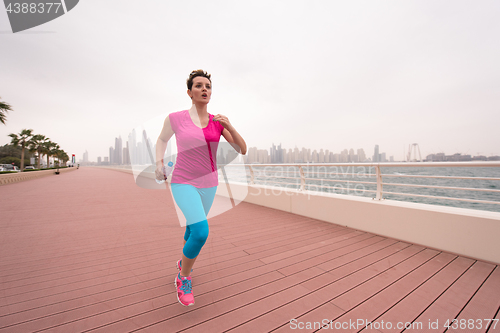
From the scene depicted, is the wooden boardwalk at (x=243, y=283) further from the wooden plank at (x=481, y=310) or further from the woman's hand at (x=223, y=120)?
the woman's hand at (x=223, y=120)

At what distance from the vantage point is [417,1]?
22.5 feet

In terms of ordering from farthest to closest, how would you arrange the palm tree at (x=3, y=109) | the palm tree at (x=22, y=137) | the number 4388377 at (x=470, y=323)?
the palm tree at (x=22, y=137), the palm tree at (x=3, y=109), the number 4388377 at (x=470, y=323)

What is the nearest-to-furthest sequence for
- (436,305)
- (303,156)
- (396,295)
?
(436,305)
(396,295)
(303,156)

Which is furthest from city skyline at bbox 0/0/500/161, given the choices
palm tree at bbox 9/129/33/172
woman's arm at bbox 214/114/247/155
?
palm tree at bbox 9/129/33/172

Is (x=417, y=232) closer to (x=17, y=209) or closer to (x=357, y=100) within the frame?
(x=17, y=209)

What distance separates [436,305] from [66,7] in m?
10.8

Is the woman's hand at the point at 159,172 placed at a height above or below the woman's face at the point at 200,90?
below

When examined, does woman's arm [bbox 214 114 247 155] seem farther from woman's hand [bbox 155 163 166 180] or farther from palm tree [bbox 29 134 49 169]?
palm tree [bbox 29 134 49 169]

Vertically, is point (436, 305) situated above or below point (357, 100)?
below

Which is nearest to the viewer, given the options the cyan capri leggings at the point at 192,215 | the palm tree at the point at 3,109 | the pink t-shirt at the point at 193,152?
the cyan capri leggings at the point at 192,215

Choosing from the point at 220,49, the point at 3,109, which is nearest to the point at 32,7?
the point at 220,49

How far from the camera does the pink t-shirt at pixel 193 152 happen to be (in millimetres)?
1656

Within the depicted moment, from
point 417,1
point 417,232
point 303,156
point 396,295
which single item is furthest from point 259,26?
point 303,156

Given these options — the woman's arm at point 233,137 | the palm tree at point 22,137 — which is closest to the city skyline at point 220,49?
the woman's arm at point 233,137
